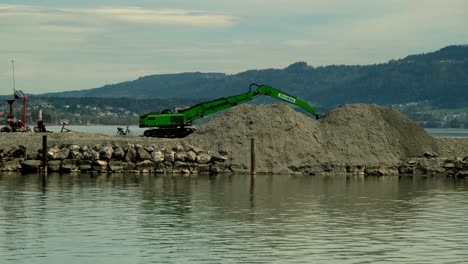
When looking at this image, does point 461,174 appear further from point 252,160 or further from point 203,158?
point 203,158

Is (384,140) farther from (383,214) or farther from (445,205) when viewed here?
(383,214)

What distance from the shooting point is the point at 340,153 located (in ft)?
226

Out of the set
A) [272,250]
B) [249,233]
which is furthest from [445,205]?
[272,250]

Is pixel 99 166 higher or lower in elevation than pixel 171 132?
lower

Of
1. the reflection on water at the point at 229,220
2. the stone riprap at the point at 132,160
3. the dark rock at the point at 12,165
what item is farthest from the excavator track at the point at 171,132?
the reflection on water at the point at 229,220

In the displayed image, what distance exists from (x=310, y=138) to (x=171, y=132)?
36.2 ft

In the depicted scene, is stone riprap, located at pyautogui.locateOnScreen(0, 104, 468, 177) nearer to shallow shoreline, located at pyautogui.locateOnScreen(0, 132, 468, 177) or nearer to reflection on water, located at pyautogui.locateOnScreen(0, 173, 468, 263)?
shallow shoreline, located at pyautogui.locateOnScreen(0, 132, 468, 177)

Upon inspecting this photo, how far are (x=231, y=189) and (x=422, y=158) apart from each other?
18.5 metres

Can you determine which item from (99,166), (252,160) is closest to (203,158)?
(252,160)

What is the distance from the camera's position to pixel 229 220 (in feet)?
135

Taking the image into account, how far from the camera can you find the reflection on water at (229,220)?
3186cm

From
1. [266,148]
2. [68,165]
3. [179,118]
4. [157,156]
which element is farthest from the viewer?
[179,118]

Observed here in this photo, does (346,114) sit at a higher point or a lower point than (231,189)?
higher

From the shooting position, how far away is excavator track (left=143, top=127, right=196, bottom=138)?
74.7 m
